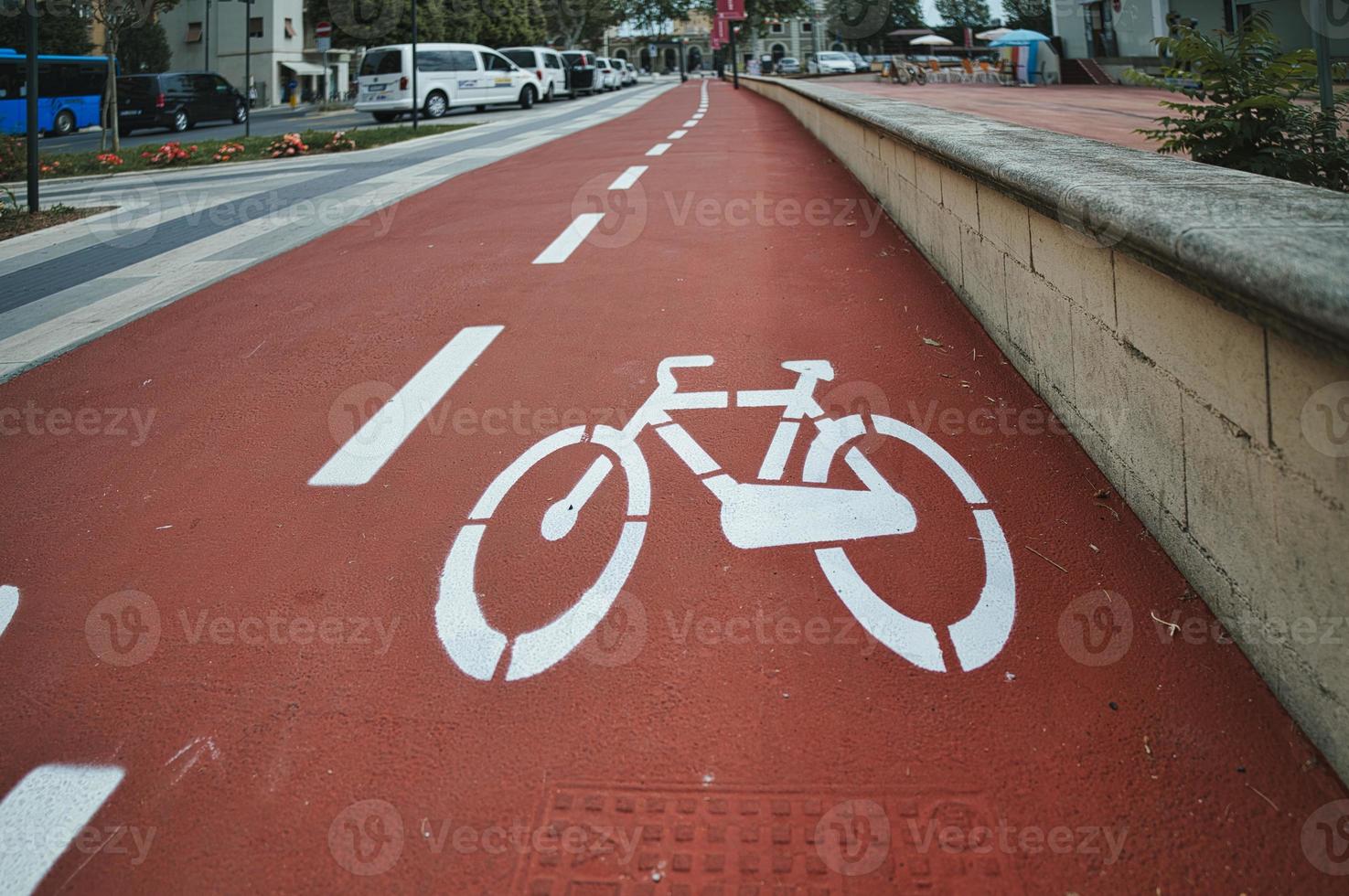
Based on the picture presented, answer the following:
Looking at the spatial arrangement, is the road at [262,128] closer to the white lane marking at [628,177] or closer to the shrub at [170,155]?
the shrub at [170,155]

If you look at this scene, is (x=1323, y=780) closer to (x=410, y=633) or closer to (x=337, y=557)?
(x=410, y=633)

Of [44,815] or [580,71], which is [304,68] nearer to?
[580,71]

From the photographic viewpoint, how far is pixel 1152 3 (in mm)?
Result: 29359

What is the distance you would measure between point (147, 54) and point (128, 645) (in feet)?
193

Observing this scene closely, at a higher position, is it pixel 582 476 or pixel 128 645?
pixel 582 476

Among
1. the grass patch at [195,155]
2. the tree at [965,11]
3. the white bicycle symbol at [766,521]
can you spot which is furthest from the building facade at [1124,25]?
the tree at [965,11]

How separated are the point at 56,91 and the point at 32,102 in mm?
26848

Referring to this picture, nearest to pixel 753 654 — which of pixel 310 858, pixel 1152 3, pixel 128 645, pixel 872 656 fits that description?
pixel 872 656

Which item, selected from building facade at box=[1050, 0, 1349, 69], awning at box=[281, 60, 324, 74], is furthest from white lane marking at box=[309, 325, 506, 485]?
awning at box=[281, 60, 324, 74]

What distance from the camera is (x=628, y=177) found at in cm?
1170

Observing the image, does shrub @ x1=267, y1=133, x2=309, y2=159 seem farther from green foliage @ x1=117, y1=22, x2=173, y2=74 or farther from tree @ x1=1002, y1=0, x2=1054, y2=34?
tree @ x1=1002, y1=0, x2=1054, y2=34

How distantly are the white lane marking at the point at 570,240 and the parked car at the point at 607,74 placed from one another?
45.8 meters

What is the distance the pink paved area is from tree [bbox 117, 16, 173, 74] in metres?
44.9

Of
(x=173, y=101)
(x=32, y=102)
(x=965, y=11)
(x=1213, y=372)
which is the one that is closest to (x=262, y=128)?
(x=173, y=101)
